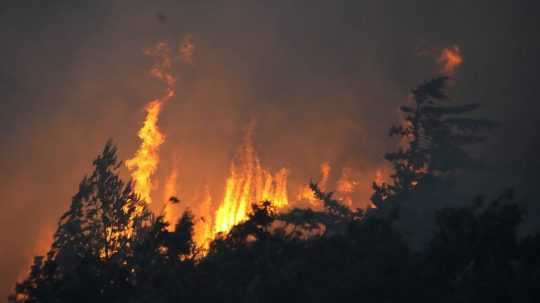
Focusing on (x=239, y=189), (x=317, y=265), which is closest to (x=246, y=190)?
(x=239, y=189)

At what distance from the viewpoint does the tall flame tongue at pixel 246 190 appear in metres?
136

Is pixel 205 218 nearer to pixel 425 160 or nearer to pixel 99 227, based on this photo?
pixel 425 160

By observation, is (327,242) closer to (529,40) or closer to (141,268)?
(141,268)

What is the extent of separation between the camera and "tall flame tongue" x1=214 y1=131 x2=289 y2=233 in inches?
5364

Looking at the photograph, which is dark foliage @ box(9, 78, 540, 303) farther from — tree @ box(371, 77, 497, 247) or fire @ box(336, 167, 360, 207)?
fire @ box(336, 167, 360, 207)

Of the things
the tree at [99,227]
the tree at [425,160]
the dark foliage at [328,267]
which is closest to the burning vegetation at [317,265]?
the dark foliage at [328,267]

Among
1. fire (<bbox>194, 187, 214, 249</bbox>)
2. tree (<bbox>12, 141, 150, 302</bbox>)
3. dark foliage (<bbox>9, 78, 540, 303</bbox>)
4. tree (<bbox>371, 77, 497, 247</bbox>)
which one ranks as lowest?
dark foliage (<bbox>9, 78, 540, 303</bbox>)

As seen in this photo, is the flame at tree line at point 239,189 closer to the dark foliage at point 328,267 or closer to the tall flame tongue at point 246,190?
the tall flame tongue at point 246,190

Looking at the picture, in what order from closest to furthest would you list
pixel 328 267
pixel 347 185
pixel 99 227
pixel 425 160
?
pixel 328 267
pixel 99 227
pixel 425 160
pixel 347 185

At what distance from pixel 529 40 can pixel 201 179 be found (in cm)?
11780

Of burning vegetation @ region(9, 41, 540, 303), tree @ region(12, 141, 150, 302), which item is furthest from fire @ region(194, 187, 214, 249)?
burning vegetation @ region(9, 41, 540, 303)

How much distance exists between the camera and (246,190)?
491ft

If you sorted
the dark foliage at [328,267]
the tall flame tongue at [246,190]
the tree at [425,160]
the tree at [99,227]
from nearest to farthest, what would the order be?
the dark foliage at [328,267] → the tree at [99,227] → the tree at [425,160] → the tall flame tongue at [246,190]

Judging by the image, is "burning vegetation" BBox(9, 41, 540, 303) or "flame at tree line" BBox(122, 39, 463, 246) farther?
"flame at tree line" BBox(122, 39, 463, 246)
